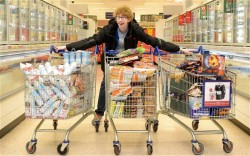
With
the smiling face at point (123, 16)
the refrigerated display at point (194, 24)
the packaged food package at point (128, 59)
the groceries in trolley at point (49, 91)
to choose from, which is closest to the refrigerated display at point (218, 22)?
the refrigerated display at point (194, 24)

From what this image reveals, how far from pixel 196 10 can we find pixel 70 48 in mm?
5335

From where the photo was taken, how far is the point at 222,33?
6.29m

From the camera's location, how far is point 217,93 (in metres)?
3.22

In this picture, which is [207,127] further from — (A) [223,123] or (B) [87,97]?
(B) [87,97]

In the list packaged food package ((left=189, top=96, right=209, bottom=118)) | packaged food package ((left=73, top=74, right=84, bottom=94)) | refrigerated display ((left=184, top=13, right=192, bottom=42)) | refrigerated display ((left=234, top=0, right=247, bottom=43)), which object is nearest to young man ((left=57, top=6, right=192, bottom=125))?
packaged food package ((left=73, top=74, right=84, bottom=94))

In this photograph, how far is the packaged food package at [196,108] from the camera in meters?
3.22

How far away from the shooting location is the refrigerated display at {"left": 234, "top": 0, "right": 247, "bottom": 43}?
16.6 feet

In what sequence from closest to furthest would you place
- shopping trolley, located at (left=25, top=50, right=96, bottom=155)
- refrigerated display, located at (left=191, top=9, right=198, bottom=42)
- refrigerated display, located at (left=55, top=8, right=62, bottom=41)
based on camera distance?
shopping trolley, located at (left=25, top=50, right=96, bottom=155) < refrigerated display, located at (left=191, top=9, right=198, bottom=42) < refrigerated display, located at (left=55, top=8, right=62, bottom=41)

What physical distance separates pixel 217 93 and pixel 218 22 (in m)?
3.77

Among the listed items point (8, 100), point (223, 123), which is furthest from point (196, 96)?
point (8, 100)

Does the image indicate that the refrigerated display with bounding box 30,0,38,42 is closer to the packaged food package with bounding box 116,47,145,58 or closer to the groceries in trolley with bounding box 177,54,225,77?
the packaged food package with bounding box 116,47,145,58

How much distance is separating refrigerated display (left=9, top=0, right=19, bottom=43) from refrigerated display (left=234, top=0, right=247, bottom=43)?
334cm

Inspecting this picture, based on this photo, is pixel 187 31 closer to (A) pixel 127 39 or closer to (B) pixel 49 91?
(A) pixel 127 39

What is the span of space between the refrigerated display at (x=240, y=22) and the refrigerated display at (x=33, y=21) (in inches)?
146
